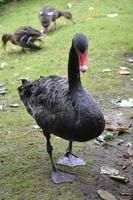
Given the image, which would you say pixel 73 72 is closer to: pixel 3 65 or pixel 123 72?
pixel 123 72

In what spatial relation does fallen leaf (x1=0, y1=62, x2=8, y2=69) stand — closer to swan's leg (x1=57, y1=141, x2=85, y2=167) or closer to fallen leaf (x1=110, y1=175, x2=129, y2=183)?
swan's leg (x1=57, y1=141, x2=85, y2=167)

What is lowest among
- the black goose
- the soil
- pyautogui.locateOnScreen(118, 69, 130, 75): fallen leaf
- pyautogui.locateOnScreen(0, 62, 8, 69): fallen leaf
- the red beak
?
pyautogui.locateOnScreen(0, 62, 8, 69): fallen leaf

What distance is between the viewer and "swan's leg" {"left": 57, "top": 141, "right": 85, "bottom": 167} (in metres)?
4.46

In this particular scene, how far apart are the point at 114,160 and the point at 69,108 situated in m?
0.86

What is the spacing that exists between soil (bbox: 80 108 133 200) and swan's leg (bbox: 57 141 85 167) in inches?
5.2

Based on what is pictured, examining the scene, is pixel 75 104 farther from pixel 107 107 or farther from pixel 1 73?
pixel 1 73

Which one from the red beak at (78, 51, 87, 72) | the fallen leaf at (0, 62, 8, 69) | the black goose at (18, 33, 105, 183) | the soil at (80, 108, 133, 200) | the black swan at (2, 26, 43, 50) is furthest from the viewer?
the black swan at (2, 26, 43, 50)

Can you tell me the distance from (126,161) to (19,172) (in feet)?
3.24

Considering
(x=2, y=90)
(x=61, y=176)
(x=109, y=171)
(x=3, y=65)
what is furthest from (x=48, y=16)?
(x=61, y=176)

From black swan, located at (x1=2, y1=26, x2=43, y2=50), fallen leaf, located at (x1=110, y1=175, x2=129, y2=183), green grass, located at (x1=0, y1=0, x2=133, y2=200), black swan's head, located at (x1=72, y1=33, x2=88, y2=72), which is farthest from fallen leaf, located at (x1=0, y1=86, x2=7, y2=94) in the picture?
black swan's head, located at (x1=72, y1=33, x2=88, y2=72)

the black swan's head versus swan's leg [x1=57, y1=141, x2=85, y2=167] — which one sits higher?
the black swan's head

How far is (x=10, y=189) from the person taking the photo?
410 centimetres

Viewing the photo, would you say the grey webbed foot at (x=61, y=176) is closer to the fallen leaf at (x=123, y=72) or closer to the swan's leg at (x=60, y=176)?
the swan's leg at (x=60, y=176)

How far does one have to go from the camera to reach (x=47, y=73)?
283 inches
